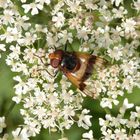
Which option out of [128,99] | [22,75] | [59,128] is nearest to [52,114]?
[59,128]

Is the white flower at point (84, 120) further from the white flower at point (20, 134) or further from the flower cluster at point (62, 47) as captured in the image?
the white flower at point (20, 134)

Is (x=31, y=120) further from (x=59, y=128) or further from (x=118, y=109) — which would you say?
→ (x=118, y=109)

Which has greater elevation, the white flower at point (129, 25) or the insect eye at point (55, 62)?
the white flower at point (129, 25)

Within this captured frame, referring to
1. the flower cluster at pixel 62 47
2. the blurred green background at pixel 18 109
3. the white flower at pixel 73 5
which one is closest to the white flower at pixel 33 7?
the flower cluster at pixel 62 47

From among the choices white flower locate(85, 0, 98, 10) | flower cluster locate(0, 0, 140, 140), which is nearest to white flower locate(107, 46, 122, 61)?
flower cluster locate(0, 0, 140, 140)

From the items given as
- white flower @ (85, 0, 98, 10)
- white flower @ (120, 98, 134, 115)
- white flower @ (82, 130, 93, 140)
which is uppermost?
white flower @ (85, 0, 98, 10)

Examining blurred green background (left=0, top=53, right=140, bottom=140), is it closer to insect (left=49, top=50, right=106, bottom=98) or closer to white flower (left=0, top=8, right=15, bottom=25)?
white flower (left=0, top=8, right=15, bottom=25)

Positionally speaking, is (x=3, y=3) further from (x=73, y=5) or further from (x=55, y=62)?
(x=55, y=62)
